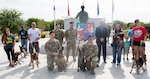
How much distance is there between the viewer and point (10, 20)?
968 inches

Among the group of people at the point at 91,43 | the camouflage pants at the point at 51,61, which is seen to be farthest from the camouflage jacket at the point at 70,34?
the camouflage pants at the point at 51,61

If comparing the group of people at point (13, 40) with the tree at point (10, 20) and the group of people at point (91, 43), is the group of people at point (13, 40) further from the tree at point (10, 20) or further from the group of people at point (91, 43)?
the tree at point (10, 20)

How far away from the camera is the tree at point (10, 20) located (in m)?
24.5

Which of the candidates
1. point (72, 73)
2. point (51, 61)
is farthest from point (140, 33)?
point (51, 61)

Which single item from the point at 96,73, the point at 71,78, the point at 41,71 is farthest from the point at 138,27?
the point at 41,71

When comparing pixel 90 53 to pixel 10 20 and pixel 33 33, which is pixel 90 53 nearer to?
pixel 33 33

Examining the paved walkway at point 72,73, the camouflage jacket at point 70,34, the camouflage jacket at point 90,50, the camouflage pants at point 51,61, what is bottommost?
the paved walkway at point 72,73

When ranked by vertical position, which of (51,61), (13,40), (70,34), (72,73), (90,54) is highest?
(70,34)

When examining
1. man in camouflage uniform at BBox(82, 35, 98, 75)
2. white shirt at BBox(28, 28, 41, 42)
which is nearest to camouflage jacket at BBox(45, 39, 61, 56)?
man in camouflage uniform at BBox(82, 35, 98, 75)

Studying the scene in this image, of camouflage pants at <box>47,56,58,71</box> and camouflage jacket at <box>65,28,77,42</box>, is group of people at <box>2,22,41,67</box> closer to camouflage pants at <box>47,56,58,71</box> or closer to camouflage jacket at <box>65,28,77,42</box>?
camouflage jacket at <box>65,28,77,42</box>

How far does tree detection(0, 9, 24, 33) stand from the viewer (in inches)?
963

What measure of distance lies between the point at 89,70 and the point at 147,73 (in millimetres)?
1801

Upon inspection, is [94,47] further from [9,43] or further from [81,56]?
[9,43]

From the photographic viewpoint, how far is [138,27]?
24.0 ft
